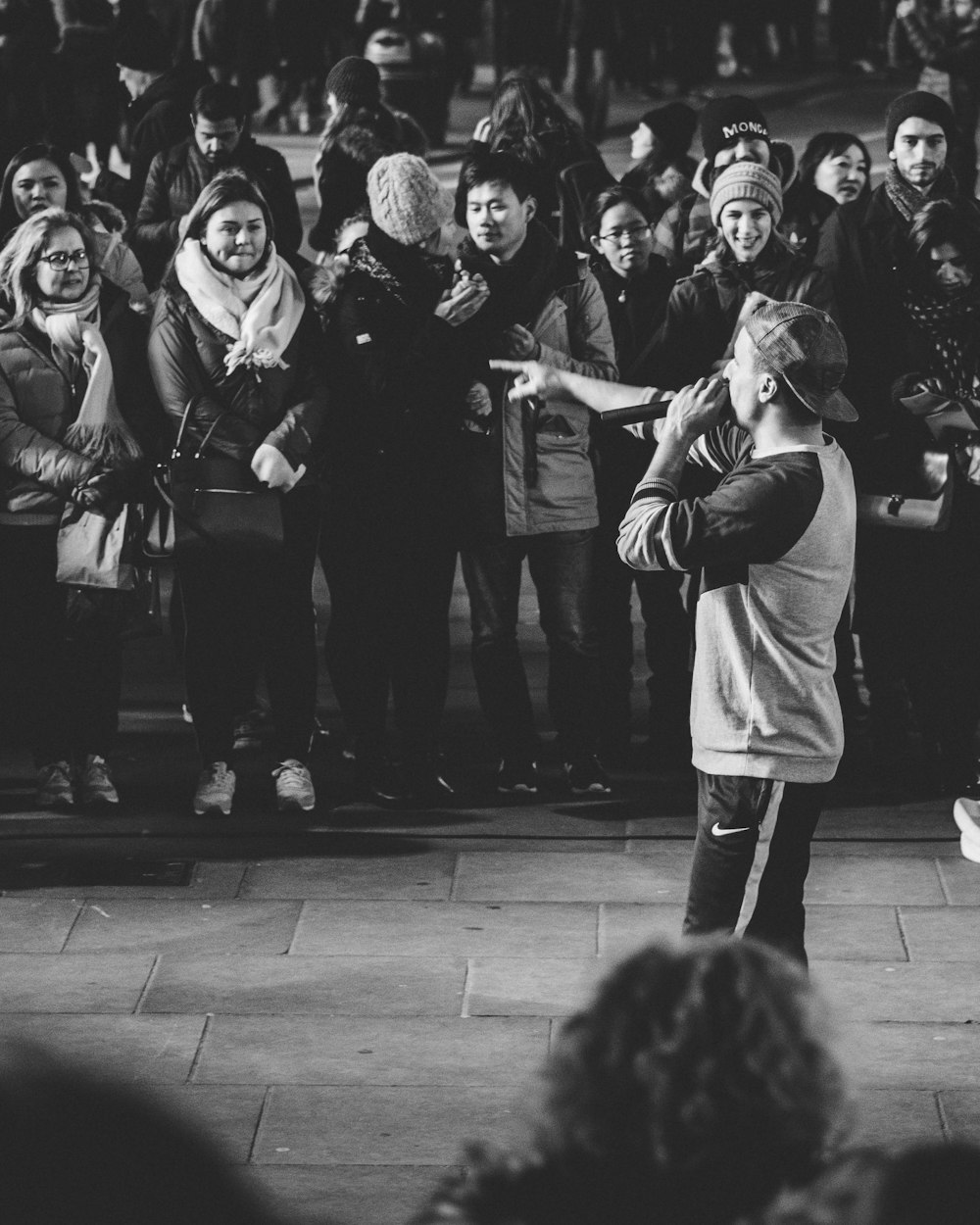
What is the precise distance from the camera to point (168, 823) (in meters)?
6.66

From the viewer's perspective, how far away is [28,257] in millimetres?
6629

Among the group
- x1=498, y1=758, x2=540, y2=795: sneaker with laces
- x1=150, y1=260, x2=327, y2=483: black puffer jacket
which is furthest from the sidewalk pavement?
x1=150, y1=260, x2=327, y2=483: black puffer jacket

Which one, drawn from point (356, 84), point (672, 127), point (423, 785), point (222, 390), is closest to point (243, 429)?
point (222, 390)

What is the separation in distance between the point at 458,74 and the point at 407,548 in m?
13.3

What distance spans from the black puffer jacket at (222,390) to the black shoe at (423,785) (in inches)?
41.7

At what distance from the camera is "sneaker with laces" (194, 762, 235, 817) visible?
264 inches

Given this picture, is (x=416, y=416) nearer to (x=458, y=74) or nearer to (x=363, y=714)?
(x=363, y=714)

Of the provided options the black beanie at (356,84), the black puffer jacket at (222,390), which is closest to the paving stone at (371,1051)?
the black puffer jacket at (222,390)

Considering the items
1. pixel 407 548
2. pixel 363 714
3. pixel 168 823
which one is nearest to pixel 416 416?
pixel 407 548

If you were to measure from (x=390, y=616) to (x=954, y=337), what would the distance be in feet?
6.81

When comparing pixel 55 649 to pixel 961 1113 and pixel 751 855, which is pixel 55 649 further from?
pixel 961 1113

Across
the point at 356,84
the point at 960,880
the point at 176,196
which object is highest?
the point at 356,84

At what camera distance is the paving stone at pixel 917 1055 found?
482 cm

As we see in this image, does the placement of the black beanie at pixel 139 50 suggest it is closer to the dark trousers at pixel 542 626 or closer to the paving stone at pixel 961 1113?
the dark trousers at pixel 542 626
